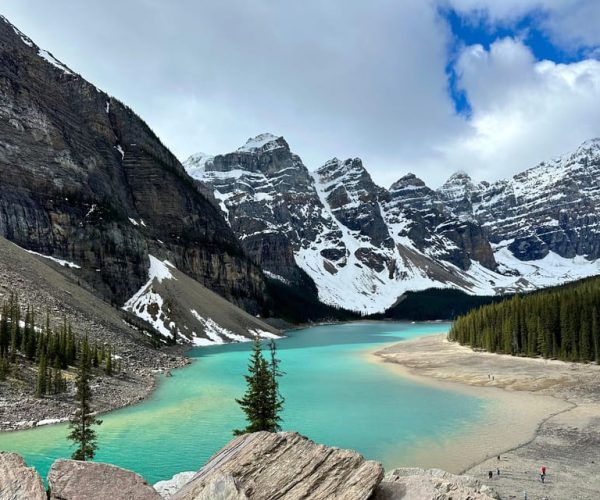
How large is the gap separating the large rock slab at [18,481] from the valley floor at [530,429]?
807 inches

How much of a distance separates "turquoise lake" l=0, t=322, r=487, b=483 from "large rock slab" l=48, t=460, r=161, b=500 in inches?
710

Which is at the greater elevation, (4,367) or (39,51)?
(39,51)

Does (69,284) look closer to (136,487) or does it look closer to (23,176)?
(23,176)

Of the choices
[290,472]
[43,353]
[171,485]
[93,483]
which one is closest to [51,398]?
[43,353]

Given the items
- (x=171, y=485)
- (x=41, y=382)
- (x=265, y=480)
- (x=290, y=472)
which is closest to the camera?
(x=265, y=480)

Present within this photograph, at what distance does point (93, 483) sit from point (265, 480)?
3266mm

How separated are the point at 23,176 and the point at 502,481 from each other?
4869 inches

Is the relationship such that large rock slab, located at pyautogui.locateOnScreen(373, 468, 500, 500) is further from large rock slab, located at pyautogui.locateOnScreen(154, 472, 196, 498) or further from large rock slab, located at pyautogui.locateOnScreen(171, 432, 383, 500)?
large rock slab, located at pyautogui.locateOnScreen(154, 472, 196, 498)

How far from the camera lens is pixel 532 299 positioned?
297ft

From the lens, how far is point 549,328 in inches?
3076

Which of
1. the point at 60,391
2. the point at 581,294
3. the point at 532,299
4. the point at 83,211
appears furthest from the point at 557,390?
the point at 83,211

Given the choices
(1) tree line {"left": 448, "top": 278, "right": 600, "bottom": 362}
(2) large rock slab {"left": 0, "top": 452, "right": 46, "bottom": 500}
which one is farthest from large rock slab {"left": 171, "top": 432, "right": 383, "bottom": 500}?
(1) tree line {"left": 448, "top": 278, "right": 600, "bottom": 362}

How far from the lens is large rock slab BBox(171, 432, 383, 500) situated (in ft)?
29.5

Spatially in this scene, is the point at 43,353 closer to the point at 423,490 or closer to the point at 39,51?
the point at 423,490
